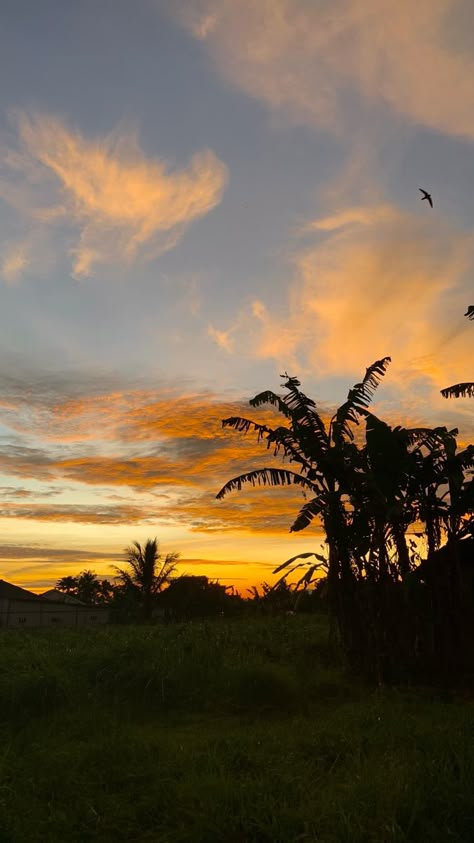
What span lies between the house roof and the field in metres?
35.0

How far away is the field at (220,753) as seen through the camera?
4.81 meters

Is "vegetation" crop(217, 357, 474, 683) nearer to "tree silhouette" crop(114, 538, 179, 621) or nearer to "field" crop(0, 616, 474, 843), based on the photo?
"field" crop(0, 616, 474, 843)

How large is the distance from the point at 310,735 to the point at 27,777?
3.11 metres

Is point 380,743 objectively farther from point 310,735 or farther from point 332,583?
point 332,583

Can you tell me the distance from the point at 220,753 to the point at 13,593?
1765 inches

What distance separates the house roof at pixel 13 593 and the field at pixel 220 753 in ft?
115

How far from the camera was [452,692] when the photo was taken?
11.0 m

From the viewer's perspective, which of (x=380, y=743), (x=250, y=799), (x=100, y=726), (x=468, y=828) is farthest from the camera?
(x=100, y=726)

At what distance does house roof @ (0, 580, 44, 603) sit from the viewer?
147 feet

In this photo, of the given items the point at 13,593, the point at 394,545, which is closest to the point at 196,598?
the point at 13,593

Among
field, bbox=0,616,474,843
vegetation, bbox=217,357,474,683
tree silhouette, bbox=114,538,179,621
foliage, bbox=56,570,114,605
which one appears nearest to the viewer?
field, bbox=0,616,474,843

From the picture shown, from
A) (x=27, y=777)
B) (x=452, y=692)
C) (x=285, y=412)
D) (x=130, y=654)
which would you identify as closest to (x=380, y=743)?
(x=27, y=777)

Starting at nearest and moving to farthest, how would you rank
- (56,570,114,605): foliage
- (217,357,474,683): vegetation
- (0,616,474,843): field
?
(0,616,474,843): field < (217,357,474,683): vegetation < (56,570,114,605): foliage

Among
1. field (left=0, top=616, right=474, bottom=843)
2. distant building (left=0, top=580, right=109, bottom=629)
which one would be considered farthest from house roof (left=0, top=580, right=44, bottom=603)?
field (left=0, top=616, right=474, bottom=843)
